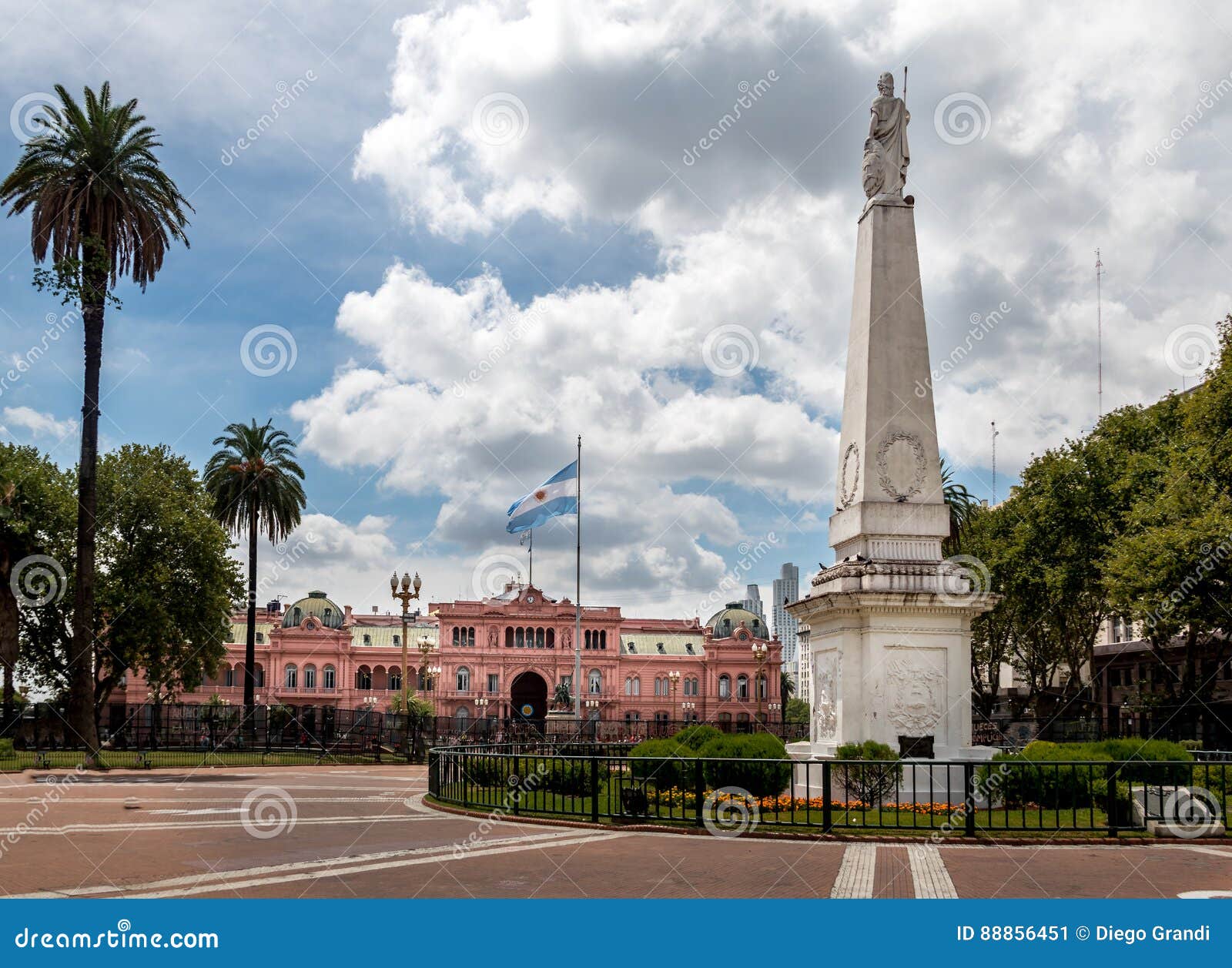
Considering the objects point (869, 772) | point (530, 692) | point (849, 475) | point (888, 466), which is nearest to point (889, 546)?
point (888, 466)

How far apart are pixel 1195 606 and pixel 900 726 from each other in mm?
17154

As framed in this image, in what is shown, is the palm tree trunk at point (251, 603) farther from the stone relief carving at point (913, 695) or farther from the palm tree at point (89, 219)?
the stone relief carving at point (913, 695)

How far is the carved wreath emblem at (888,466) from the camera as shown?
1828 centimetres

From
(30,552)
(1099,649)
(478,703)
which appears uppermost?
(30,552)

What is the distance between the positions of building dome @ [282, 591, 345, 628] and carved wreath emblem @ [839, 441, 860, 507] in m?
91.0

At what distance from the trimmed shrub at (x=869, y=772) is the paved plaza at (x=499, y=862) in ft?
7.29

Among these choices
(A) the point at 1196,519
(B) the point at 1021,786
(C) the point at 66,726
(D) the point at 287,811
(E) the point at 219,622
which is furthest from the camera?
(E) the point at 219,622

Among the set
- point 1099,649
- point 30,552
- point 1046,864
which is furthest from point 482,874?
point 1099,649

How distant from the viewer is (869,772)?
15.8 metres

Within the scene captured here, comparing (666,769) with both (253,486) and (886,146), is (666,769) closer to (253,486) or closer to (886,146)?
(886,146)

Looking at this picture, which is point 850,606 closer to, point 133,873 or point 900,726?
point 900,726

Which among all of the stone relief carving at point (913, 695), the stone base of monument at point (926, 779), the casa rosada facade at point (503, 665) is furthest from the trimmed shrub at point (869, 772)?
the casa rosada facade at point (503, 665)

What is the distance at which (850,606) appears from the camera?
57.2 ft

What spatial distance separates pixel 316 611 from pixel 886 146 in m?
95.4
